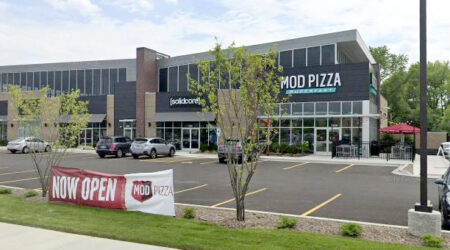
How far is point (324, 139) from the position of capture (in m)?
30.6

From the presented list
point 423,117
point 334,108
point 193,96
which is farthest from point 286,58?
Answer: point 423,117

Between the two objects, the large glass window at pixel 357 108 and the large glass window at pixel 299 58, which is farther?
the large glass window at pixel 299 58

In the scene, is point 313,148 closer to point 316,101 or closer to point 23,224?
point 316,101

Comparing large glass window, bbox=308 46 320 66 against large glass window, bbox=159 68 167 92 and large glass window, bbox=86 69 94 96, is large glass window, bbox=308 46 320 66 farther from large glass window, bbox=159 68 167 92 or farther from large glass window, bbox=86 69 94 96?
large glass window, bbox=86 69 94 96

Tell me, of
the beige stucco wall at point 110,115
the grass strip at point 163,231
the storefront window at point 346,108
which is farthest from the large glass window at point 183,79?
the grass strip at point 163,231

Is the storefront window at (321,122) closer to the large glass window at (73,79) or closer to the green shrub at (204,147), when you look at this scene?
the green shrub at (204,147)

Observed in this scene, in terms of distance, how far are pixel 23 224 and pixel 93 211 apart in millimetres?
1471

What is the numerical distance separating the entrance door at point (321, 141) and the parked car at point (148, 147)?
11549 mm

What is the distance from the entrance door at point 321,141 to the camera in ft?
100

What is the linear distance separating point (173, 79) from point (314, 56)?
1467cm

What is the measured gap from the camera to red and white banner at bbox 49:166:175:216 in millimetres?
8734

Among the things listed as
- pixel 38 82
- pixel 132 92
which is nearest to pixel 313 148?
pixel 132 92

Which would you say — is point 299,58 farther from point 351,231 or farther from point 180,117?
point 351,231

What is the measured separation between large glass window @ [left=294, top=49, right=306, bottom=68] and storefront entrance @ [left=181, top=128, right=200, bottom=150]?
1037cm
